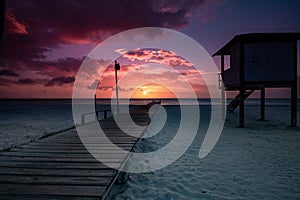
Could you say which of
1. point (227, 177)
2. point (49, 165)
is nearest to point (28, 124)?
point (49, 165)

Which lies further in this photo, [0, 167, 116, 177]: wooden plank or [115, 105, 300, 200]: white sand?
[115, 105, 300, 200]: white sand

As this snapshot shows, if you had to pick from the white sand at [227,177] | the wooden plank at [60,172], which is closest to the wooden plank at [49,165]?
the wooden plank at [60,172]

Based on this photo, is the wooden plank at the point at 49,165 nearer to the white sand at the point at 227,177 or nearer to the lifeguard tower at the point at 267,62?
the white sand at the point at 227,177

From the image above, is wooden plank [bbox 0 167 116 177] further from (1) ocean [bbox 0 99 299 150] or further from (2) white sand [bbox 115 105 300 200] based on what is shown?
(1) ocean [bbox 0 99 299 150]

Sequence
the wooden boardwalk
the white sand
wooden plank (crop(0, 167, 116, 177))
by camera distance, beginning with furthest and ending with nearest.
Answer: the white sand, wooden plank (crop(0, 167, 116, 177)), the wooden boardwalk

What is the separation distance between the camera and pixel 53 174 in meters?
3.83

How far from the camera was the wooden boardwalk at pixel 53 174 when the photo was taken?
3082 mm

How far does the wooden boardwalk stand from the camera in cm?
308

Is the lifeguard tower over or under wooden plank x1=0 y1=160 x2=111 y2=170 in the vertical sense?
over

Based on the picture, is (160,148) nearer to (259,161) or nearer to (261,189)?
(259,161)

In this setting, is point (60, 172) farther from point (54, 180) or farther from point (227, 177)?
point (227, 177)

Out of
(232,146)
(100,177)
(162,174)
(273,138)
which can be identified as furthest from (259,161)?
(100,177)

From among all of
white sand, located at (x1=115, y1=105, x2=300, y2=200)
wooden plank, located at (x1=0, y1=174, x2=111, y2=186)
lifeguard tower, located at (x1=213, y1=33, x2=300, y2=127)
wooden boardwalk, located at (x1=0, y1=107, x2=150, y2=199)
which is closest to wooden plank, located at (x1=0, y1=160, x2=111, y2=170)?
wooden boardwalk, located at (x1=0, y1=107, x2=150, y2=199)

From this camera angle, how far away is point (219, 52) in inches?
666
